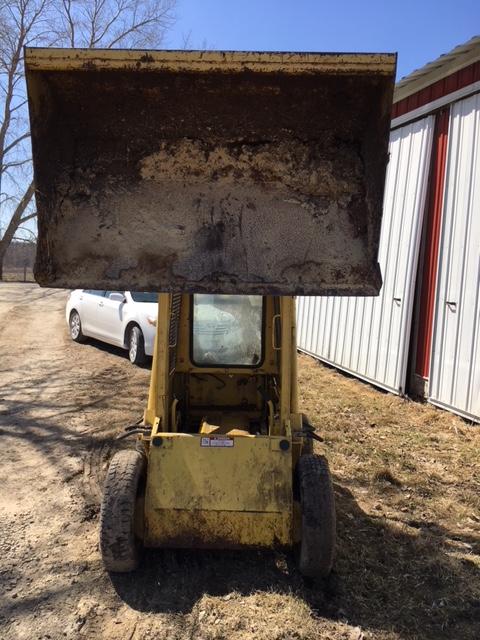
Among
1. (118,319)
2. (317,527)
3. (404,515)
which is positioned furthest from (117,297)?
(317,527)

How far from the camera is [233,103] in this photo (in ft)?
11.7

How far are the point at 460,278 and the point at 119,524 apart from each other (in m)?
5.49

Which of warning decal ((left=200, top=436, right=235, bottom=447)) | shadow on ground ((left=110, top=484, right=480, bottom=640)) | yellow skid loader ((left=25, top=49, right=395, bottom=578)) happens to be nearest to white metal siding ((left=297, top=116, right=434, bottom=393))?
shadow on ground ((left=110, top=484, right=480, bottom=640))

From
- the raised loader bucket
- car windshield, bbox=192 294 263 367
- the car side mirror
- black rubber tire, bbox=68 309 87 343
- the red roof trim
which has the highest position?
the red roof trim

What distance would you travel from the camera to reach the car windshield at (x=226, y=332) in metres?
4.86

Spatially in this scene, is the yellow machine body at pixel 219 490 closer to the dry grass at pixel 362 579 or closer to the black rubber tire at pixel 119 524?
the black rubber tire at pixel 119 524

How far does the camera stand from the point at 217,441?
366 cm

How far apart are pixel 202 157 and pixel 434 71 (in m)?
5.67

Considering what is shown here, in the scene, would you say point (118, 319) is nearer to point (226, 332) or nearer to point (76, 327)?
point (76, 327)

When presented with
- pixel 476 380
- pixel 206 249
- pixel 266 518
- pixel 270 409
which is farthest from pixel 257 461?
pixel 476 380

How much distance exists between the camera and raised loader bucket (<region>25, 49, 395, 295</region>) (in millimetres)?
3432

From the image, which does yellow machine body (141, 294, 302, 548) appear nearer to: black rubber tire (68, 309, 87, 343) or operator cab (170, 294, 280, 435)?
operator cab (170, 294, 280, 435)

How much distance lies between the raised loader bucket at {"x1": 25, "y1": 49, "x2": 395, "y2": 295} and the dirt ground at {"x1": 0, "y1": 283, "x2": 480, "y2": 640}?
180 cm

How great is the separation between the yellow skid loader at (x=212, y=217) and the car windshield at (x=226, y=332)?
4.09 feet
